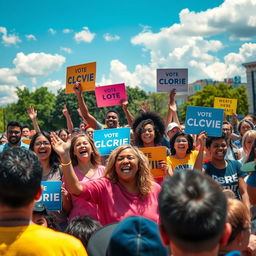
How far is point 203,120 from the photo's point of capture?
596 cm

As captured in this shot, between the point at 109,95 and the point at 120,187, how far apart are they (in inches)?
183

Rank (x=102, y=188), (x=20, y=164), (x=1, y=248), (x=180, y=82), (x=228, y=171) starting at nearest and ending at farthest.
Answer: (x=1, y=248) < (x=20, y=164) < (x=102, y=188) < (x=228, y=171) < (x=180, y=82)

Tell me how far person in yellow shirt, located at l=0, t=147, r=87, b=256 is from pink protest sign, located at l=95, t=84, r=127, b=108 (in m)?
6.12

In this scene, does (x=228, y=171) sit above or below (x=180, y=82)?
below

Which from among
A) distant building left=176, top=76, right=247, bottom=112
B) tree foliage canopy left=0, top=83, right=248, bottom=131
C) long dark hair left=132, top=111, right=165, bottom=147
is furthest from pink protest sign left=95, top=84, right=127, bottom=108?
distant building left=176, top=76, right=247, bottom=112

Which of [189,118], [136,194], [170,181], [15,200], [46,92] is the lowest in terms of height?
[136,194]

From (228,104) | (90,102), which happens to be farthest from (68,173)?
(90,102)

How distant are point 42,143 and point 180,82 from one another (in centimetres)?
443

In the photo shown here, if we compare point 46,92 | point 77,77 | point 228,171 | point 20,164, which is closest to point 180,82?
point 77,77

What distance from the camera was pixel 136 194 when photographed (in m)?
3.52

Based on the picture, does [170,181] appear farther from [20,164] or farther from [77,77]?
[77,77]

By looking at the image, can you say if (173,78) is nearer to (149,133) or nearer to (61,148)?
(149,133)

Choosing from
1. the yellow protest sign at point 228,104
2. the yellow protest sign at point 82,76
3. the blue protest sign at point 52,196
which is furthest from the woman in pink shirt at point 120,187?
the yellow protest sign at point 228,104

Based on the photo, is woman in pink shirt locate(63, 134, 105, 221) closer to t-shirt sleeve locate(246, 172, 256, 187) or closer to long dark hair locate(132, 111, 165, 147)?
long dark hair locate(132, 111, 165, 147)
